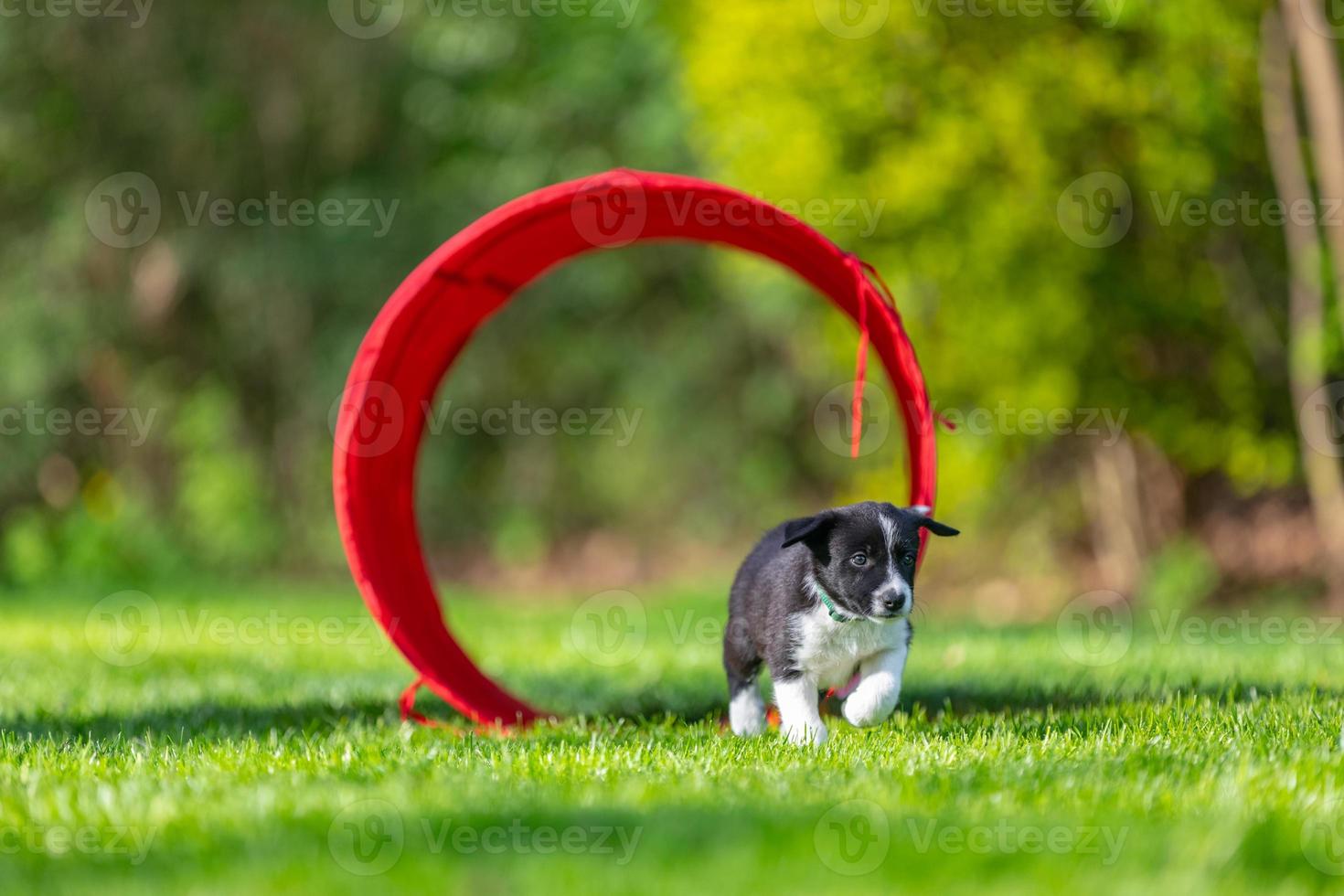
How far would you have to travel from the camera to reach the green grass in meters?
2.94

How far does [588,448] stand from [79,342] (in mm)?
6503

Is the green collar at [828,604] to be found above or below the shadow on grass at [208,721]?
above

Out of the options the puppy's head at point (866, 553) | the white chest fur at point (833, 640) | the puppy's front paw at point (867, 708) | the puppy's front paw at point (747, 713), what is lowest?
the puppy's front paw at point (747, 713)

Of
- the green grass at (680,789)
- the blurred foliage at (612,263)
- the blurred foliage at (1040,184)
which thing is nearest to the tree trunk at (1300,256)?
the blurred foliage at (612,263)

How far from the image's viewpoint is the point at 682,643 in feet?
30.2

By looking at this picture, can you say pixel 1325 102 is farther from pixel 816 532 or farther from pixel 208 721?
pixel 208 721

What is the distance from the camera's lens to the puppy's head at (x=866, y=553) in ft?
15.1

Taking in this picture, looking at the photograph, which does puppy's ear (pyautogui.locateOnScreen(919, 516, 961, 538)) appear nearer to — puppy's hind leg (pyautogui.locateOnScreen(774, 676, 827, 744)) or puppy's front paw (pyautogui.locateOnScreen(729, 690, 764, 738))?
puppy's hind leg (pyautogui.locateOnScreen(774, 676, 827, 744))

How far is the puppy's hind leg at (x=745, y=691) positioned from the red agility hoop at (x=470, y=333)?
92cm

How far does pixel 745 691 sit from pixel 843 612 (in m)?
0.67

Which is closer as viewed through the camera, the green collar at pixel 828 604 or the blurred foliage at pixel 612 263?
the green collar at pixel 828 604

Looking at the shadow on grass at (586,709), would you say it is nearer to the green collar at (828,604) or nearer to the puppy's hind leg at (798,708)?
the puppy's hind leg at (798,708)

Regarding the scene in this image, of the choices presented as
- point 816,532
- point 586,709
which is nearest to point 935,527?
point 816,532

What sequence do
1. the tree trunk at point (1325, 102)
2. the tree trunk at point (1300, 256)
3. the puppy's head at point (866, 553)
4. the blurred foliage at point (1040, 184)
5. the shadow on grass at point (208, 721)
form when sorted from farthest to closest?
the blurred foliage at point (1040, 184), the tree trunk at point (1300, 256), the tree trunk at point (1325, 102), the shadow on grass at point (208, 721), the puppy's head at point (866, 553)
